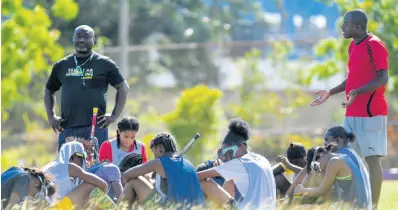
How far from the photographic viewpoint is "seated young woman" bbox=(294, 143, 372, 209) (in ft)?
32.5

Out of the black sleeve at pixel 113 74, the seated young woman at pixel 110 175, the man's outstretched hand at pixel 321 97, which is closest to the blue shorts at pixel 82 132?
the black sleeve at pixel 113 74

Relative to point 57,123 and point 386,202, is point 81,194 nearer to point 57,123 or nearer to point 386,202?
point 57,123

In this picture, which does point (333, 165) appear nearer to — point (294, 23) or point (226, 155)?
point (226, 155)

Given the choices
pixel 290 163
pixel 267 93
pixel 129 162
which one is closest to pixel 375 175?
pixel 290 163

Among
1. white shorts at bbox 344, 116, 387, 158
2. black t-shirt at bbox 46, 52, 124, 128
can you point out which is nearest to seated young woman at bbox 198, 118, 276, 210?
white shorts at bbox 344, 116, 387, 158

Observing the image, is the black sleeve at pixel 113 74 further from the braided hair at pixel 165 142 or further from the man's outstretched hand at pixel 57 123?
the braided hair at pixel 165 142

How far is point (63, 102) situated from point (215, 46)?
28.4 metres

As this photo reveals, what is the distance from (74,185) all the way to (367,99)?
9.06 ft

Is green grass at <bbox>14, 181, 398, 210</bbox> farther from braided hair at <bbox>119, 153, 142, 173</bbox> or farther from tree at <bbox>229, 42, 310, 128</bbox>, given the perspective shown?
tree at <bbox>229, 42, 310, 128</bbox>

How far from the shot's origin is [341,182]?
32.9 feet

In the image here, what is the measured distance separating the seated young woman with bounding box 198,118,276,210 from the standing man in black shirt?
172 cm

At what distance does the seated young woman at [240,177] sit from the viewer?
10.1 meters

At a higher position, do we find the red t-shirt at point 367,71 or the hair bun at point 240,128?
the red t-shirt at point 367,71

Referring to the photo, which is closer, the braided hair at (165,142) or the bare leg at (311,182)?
the braided hair at (165,142)
